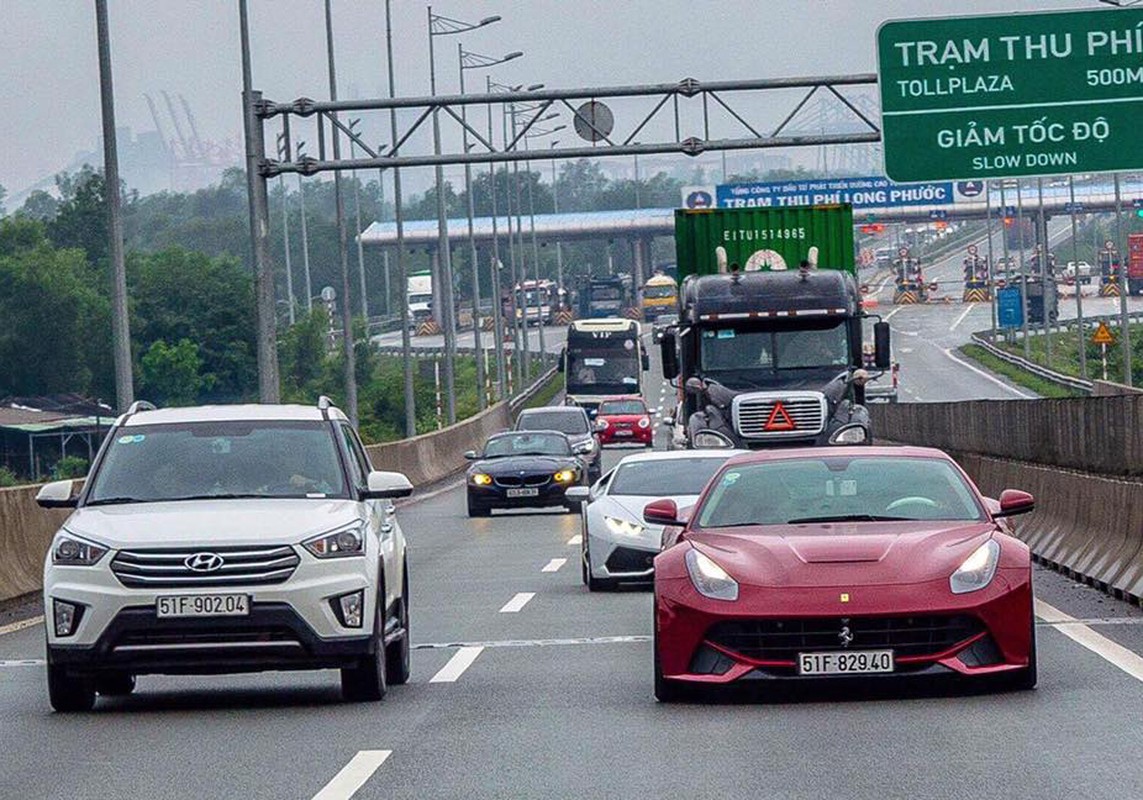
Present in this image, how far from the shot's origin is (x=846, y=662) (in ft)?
38.0

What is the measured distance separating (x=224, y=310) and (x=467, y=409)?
34932 millimetres

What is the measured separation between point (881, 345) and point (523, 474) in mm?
7901

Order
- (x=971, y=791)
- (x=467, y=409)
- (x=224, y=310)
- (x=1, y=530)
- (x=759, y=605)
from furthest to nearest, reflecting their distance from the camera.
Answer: (x=224, y=310) → (x=467, y=409) → (x=1, y=530) → (x=759, y=605) → (x=971, y=791)

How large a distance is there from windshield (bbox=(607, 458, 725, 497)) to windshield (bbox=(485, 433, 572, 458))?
15.0 m

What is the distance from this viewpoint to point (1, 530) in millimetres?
20969

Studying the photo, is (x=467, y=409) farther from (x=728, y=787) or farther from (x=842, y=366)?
(x=728, y=787)

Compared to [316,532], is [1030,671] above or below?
below

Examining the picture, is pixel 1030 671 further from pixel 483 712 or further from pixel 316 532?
pixel 316 532

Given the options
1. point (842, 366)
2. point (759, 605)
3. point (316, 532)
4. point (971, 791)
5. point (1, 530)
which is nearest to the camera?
point (971, 791)

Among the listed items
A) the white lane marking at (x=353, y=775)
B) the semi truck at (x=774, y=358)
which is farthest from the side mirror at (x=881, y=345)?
the white lane marking at (x=353, y=775)

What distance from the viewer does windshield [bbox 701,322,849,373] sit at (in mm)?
31047

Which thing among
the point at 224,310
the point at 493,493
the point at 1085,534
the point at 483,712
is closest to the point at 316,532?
the point at 483,712

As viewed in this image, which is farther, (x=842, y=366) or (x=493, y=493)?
(x=493, y=493)

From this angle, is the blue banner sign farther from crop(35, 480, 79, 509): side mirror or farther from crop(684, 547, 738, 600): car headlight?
crop(684, 547, 738, 600): car headlight
